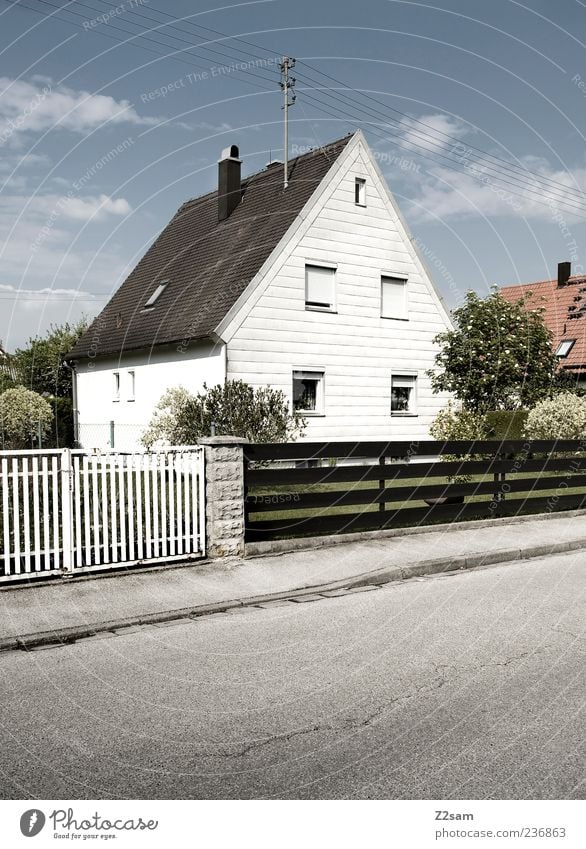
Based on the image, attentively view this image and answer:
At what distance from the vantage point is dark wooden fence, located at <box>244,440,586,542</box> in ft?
32.5

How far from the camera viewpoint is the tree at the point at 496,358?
21.7 metres

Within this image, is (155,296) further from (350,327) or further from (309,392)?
(350,327)

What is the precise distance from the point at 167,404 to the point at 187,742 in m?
15.4

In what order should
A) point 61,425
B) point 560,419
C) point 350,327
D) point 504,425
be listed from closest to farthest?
point 560,419 → point 504,425 → point 350,327 → point 61,425

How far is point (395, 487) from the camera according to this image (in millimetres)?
11211

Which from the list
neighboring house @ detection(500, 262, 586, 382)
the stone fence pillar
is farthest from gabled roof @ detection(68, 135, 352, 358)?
neighboring house @ detection(500, 262, 586, 382)

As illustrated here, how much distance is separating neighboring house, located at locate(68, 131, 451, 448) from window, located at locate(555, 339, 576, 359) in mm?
13688

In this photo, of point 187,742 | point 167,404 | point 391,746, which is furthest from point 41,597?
point 167,404

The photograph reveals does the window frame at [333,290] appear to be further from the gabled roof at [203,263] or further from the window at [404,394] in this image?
the window at [404,394]

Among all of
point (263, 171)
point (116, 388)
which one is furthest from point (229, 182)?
point (116, 388)

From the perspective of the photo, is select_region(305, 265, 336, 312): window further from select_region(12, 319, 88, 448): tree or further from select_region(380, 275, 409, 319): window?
select_region(12, 319, 88, 448): tree

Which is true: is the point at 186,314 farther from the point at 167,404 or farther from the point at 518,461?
the point at 518,461

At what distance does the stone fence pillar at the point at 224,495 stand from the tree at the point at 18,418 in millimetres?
15265

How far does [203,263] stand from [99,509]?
1582 centimetres
